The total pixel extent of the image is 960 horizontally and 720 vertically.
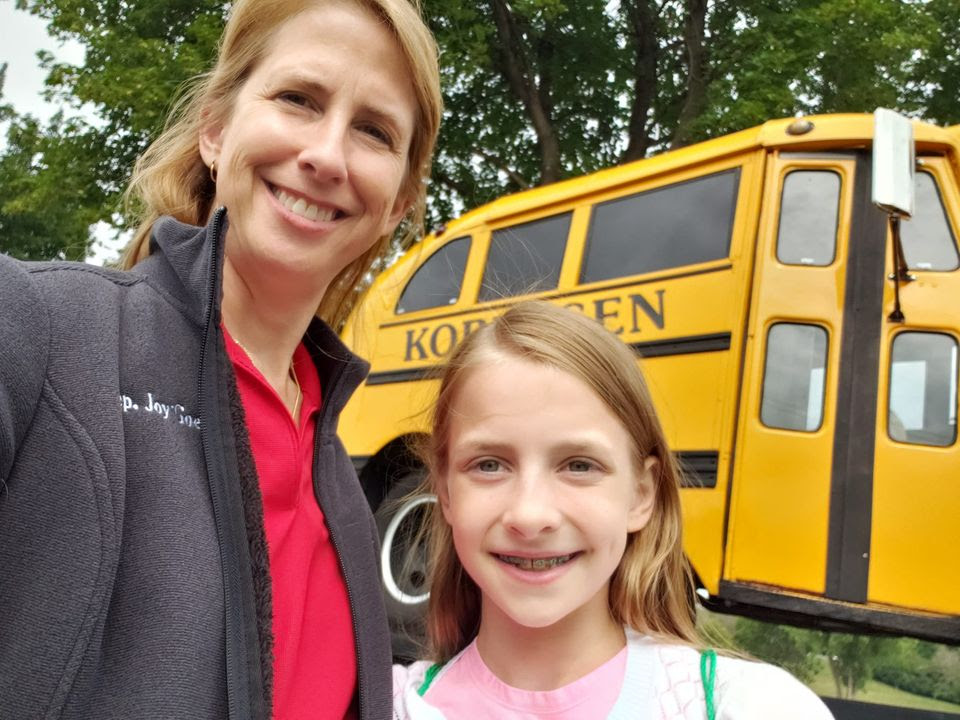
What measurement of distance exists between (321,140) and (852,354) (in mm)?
2664

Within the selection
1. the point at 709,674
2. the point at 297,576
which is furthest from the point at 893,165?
the point at 297,576

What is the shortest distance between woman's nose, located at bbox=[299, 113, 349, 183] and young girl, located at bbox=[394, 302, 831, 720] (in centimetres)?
40

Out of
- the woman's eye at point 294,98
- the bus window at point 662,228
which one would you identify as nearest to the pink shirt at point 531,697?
the woman's eye at point 294,98

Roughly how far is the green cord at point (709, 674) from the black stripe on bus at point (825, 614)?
2142mm

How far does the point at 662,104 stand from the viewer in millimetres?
10250

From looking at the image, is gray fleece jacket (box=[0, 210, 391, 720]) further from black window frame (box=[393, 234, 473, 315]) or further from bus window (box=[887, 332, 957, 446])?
black window frame (box=[393, 234, 473, 315])

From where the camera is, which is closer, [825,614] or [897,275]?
[825,614]

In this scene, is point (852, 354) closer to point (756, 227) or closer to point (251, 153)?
point (756, 227)

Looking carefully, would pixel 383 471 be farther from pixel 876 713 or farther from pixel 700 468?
pixel 876 713

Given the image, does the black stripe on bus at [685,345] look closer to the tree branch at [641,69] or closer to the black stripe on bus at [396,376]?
the black stripe on bus at [396,376]

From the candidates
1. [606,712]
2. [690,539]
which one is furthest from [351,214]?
[690,539]

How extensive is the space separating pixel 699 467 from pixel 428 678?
7.46ft

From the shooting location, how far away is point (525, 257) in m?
4.65

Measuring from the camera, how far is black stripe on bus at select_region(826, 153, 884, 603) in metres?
3.18
